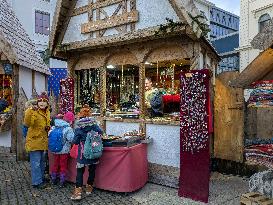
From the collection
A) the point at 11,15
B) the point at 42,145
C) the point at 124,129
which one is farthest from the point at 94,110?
the point at 11,15

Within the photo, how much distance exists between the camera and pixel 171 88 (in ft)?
35.3

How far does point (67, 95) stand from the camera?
1019 cm

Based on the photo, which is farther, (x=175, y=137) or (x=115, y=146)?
(x=175, y=137)

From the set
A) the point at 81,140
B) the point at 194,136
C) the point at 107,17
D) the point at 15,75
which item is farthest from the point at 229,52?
the point at 81,140

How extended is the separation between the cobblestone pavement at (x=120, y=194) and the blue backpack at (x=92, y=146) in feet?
3.27

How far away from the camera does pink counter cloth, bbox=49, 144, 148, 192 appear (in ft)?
22.3

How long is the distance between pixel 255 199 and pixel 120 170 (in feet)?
10.2

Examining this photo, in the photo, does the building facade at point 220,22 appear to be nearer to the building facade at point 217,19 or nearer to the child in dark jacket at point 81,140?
the building facade at point 217,19

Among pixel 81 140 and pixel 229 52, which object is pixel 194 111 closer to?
pixel 81 140

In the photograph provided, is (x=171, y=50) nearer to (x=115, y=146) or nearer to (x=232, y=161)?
(x=115, y=146)

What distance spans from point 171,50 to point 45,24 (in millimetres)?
22539

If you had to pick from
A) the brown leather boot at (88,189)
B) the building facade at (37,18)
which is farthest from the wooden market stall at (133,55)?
the building facade at (37,18)

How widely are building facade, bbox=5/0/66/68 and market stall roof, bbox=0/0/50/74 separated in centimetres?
1203

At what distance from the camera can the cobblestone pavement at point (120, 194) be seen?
6371 mm
